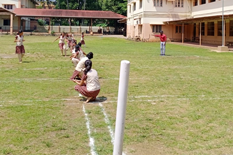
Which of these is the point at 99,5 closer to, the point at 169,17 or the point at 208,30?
the point at 169,17

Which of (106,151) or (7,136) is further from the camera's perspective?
(7,136)

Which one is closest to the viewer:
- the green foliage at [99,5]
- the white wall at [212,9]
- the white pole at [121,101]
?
the white pole at [121,101]

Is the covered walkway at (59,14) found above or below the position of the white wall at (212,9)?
above

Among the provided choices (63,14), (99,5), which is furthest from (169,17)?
(99,5)

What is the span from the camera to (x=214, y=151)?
412cm

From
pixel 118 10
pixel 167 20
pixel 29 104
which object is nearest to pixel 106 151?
pixel 29 104

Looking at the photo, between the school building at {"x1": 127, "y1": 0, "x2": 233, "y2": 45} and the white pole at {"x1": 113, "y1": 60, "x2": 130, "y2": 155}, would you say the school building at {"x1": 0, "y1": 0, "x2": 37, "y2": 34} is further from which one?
the white pole at {"x1": 113, "y1": 60, "x2": 130, "y2": 155}

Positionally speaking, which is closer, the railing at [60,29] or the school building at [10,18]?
the school building at [10,18]

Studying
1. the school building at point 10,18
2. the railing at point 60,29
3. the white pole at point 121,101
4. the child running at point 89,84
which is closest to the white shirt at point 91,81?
the child running at point 89,84

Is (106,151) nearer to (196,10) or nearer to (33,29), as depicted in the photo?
(196,10)

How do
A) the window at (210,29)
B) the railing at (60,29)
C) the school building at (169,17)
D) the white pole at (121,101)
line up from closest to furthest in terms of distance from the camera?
the white pole at (121,101) < the window at (210,29) < the school building at (169,17) < the railing at (60,29)

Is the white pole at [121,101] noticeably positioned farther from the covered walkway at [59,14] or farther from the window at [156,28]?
the covered walkway at [59,14]

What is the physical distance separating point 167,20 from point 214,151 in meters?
35.4

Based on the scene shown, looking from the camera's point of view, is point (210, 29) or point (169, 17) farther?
point (169, 17)
